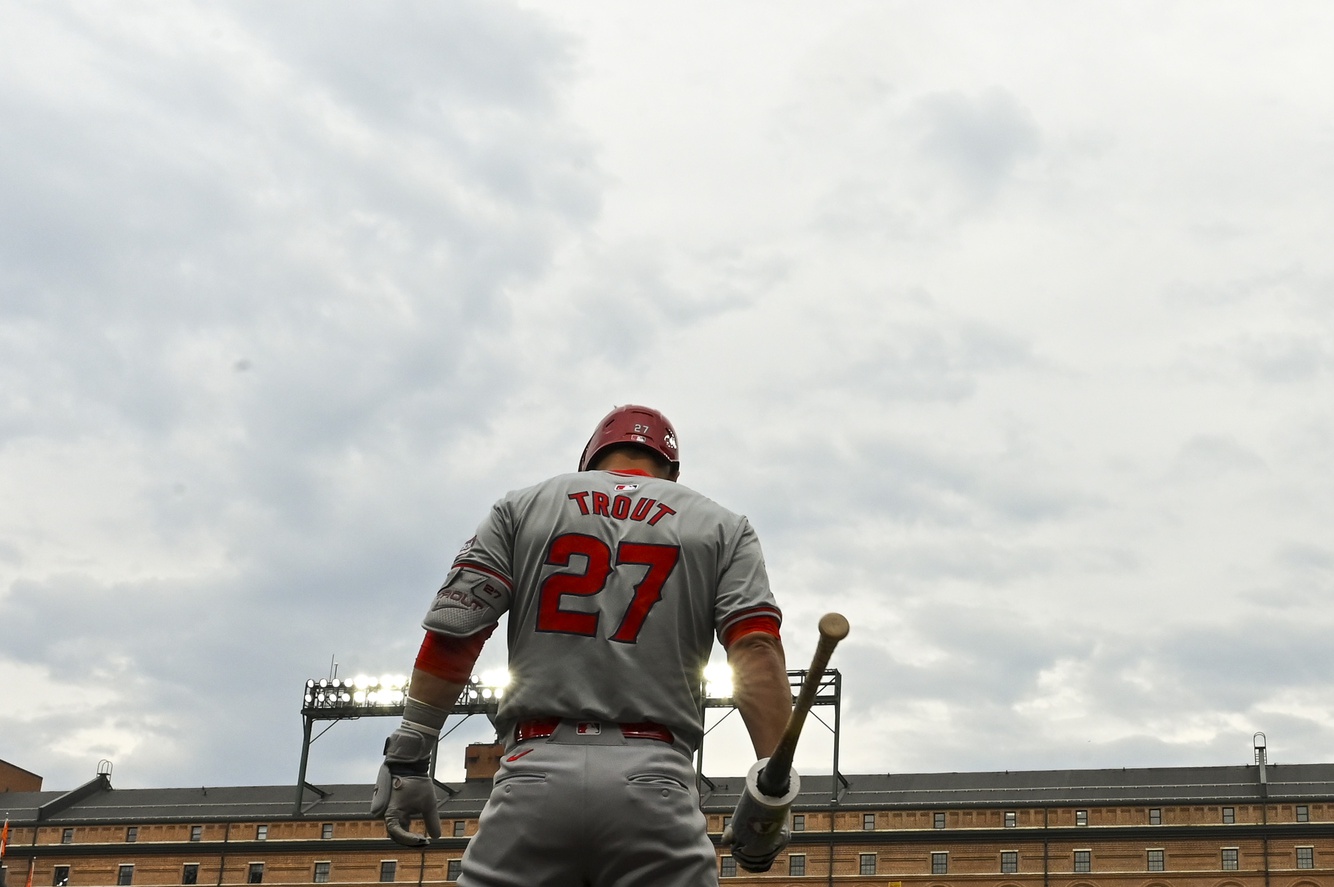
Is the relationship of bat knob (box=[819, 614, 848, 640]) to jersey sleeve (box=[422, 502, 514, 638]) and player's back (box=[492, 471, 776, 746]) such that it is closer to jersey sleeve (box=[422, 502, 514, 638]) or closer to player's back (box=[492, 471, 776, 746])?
player's back (box=[492, 471, 776, 746])

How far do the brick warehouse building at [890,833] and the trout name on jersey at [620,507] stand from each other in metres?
63.1

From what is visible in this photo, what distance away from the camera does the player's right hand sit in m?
5.56

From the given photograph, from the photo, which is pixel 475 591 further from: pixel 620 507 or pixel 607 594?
pixel 620 507

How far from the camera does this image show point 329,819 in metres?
75.4

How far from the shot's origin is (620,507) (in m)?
5.63

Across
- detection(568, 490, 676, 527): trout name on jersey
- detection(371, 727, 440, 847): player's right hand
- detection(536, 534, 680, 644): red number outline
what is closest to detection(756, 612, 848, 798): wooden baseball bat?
detection(536, 534, 680, 644): red number outline

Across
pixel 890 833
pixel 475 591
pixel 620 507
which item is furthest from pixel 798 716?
pixel 890 833

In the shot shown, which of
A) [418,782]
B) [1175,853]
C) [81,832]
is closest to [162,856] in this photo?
[81,832]

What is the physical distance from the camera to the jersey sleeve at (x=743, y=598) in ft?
17.9

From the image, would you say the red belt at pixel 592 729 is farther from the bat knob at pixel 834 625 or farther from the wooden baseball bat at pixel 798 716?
the bat knob at pixel 834 625

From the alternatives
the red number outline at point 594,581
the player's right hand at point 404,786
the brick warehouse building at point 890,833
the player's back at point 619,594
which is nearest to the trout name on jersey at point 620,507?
the player's back at point 619,594

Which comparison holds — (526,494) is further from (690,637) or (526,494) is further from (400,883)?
(400,883)

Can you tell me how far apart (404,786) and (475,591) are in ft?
2.57

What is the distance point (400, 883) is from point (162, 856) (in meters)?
12.8
